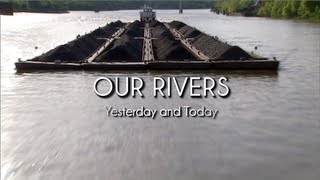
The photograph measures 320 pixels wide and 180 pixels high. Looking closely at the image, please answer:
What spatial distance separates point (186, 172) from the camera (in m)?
10.3

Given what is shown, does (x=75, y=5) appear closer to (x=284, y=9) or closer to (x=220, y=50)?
(x=284, y=9)

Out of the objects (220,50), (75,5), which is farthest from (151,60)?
(75,5)

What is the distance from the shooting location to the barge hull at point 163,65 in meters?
23.1

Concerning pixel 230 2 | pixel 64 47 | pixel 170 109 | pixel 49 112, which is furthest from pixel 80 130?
pixel 230 2

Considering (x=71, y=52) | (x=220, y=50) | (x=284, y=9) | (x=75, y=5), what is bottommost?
(x=75, y=5)

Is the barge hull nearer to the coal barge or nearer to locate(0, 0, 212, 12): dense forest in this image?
the coal barge

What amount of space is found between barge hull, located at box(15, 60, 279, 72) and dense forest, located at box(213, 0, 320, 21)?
5436 centimetres

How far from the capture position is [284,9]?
8725 cm

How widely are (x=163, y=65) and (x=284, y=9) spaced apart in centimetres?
7014

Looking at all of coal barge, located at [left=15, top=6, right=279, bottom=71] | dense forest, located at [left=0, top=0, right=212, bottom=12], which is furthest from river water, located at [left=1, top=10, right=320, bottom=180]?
dense forest, located at [left=0, top=0, right=212, bottom=12]

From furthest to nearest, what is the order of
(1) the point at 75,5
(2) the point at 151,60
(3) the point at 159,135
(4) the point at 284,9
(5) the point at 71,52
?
(1) the point at 75,5 < (4) the point at 284,9 < (5) the point at 71,52 < (2) the point at 151,60 < (3) the point at 159,135

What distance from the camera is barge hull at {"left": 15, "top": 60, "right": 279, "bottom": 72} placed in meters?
23.1

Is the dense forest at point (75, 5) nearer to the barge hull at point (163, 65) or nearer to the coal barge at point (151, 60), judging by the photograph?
the coal barge at point (151, 60)

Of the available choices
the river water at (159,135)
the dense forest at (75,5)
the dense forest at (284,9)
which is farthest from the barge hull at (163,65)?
the dense forest at (75,5)
